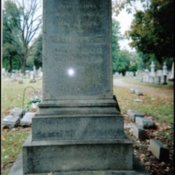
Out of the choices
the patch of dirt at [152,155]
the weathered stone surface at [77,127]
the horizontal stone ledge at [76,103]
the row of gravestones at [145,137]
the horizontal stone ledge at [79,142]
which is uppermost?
the horizontal stone ledge at [76,103]

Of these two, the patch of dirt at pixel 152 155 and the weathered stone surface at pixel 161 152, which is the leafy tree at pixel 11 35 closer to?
the patch of dirt at pixel 152 155

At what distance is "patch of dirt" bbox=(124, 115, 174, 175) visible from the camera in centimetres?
513

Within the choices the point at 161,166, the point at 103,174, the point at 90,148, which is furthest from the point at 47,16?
the point at 161,166

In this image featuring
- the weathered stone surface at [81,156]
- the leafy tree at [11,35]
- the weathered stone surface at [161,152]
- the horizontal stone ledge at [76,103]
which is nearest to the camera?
the weathered stone surface at [81,156]

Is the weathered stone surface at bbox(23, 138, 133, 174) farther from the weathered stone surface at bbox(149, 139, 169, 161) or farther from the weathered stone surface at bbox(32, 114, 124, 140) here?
the weathered stone surface at bbox(149, 139, 169, 161)

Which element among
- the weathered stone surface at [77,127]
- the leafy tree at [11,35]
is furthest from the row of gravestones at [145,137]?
the leafy tree at [11,35]

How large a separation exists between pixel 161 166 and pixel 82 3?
9.70 feet

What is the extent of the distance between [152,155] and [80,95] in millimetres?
2090

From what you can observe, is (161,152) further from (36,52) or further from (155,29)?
(36,52)

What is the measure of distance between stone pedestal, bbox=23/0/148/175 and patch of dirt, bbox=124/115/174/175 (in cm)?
81

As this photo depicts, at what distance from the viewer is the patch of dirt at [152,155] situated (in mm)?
5133

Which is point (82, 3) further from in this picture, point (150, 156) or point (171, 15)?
point (171, 15)

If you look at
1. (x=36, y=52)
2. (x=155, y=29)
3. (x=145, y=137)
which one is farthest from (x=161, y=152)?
(x=36, y=52)

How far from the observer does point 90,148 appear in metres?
4.29
